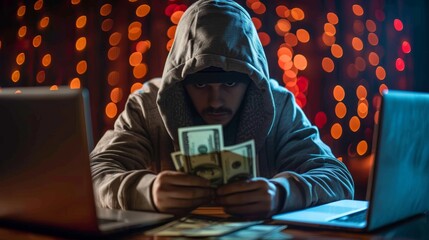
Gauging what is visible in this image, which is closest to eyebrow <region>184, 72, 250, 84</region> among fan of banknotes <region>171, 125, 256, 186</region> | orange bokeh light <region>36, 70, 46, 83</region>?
fan of banknotes <region>171, 125, 256, 186</region>

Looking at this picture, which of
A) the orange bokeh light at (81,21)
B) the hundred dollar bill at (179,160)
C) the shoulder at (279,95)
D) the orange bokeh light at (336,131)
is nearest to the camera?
the hundred dollar bill at (179,160)

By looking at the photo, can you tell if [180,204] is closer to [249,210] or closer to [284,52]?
[249,210]

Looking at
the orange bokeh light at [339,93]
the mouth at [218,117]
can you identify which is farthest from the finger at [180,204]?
the orange bokeh light at [339,93]

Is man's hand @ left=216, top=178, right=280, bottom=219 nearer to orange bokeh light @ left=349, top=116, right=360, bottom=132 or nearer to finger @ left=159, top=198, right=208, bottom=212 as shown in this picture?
finger @ left=159, top=198, right=208, bottom=212

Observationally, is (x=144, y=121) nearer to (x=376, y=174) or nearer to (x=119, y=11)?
(x=376, y=174)

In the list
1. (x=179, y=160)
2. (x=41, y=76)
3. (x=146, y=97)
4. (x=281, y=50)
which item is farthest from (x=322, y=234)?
(x=41, y=76)

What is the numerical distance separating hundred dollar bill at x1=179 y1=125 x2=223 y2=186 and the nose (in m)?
0.46

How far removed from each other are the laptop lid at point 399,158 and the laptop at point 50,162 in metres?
0.47

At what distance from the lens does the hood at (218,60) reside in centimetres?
A: 177

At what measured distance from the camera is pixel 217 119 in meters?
1.84

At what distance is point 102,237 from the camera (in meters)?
1.10

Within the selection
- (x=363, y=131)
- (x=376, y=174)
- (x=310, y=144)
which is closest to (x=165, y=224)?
(x=376, y=174)

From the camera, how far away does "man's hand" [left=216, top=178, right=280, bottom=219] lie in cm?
131

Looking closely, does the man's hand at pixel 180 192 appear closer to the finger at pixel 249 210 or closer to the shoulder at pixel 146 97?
the finger at pixel 249 210
